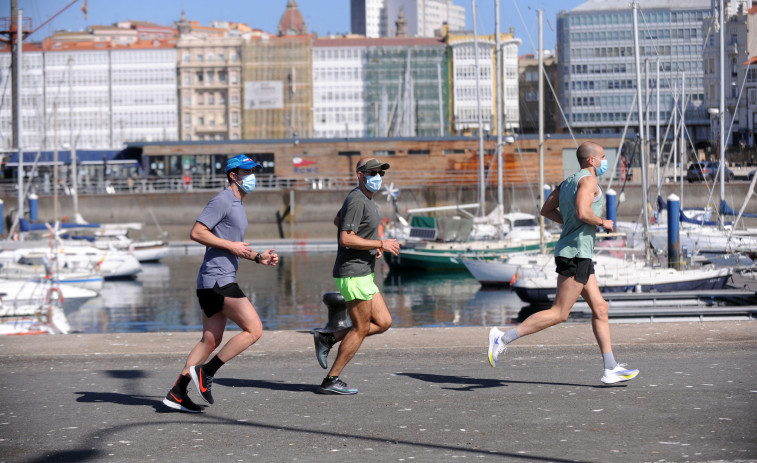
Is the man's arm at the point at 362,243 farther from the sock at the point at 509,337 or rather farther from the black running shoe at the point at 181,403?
the black running shoe at the point at 181,403

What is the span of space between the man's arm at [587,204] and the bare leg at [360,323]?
1.68 metres

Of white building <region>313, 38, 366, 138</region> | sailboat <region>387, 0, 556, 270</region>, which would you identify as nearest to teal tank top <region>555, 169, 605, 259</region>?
sailboat <region>387, 0, 556, 270</region>

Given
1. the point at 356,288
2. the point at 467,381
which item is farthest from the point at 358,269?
the point at 467,381

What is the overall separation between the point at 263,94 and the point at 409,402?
12200 centimetres

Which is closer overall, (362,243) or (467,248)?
(362,243)

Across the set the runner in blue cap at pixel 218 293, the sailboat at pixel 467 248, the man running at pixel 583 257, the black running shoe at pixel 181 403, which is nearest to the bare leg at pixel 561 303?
the man running at pixel 583 257

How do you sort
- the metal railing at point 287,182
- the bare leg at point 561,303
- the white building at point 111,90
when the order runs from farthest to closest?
the white building at point 111,90 < the metal railing at point 287,182 < the bare leg at point 561,303

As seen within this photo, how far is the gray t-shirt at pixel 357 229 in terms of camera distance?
8461 mm

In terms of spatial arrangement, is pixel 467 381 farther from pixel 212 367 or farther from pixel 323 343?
pixel 212 367

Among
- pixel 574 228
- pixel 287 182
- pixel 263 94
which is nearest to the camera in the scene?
pixel 574 228

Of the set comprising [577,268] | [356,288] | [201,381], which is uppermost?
[577,268]

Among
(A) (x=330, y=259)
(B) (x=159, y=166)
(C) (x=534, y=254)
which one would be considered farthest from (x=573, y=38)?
(C) (x=534, y=254)

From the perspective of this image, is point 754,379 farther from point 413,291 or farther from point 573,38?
point 573,38

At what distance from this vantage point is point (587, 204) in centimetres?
841
